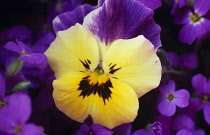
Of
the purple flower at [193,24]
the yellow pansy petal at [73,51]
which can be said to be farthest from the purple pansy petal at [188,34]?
the yellow pansy petal at [73,51]

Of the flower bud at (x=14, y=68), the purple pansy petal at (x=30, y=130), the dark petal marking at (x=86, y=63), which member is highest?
the flower bud at (x=14, y=68)

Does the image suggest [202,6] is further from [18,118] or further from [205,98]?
[18,118]

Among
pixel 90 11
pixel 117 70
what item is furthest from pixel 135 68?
pixel 90 11

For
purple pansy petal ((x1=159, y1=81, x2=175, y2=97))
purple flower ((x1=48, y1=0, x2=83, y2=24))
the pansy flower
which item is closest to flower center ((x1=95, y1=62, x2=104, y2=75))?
the pansy flower

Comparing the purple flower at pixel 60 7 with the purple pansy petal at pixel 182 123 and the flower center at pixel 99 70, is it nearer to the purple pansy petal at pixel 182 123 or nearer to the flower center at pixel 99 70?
the flower center at pixel 99 70

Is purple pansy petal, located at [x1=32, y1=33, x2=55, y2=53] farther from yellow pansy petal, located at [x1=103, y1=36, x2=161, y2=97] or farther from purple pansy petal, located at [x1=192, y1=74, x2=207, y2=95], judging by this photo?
purple pansy petal, located at [x1=192, y1=74, x2=207, y2=95]
